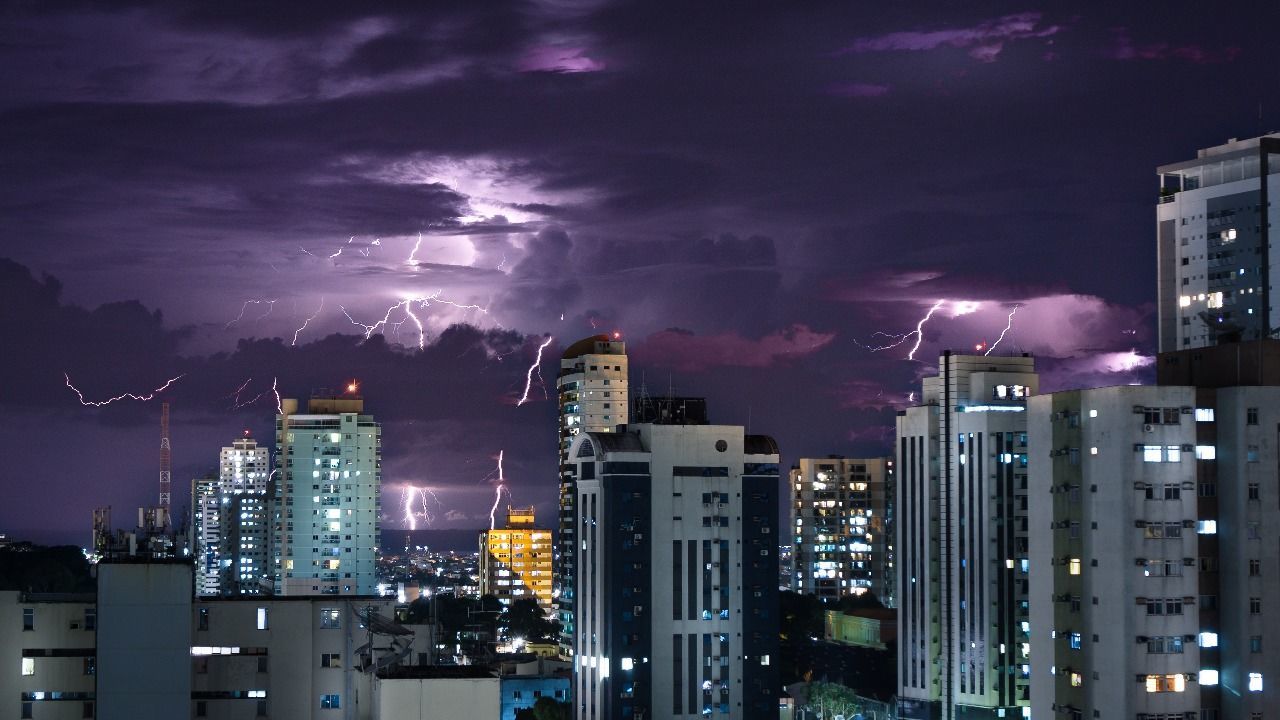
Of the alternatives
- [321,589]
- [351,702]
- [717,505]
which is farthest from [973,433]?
[321,589]

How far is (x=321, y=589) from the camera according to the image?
18800cm

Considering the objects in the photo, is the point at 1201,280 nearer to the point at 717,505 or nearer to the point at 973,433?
the point at 973,433

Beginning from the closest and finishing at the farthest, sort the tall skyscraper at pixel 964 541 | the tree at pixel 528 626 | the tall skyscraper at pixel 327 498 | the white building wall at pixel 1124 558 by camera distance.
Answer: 1. the white building wall at pixel 1124 558
2. the tall skyscraper at pixel 964 541
3. the tree at pixel 528 626
4. the tall skyscraper at pixel 327 498

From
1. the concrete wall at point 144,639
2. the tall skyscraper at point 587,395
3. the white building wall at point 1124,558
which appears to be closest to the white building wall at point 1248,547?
the white building wall at point 1124,558

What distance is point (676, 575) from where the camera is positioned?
107938 millimetres

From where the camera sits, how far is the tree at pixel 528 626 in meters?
174

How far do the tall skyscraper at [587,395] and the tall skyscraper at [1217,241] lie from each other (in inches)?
2264

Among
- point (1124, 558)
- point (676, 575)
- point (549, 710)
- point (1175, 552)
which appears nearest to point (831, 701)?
point (676, 575)

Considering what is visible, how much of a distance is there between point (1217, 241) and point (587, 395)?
6665cm

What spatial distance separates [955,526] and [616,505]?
86.3ft

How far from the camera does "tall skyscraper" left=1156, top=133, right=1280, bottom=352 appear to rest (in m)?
125

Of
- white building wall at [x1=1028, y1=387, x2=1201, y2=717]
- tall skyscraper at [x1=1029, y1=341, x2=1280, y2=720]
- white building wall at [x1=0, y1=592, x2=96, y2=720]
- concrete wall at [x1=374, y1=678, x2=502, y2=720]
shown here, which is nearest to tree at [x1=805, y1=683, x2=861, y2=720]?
white building wall at [x1=1028, y1=387, x2=1201, y2=717]

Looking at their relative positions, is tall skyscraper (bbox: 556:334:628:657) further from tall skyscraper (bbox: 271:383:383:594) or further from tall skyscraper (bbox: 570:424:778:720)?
tall skyscraper (bbox: 570:424:778:720)

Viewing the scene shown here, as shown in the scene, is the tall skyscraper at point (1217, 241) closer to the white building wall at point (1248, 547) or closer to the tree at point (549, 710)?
the tree at point (549, 710)
